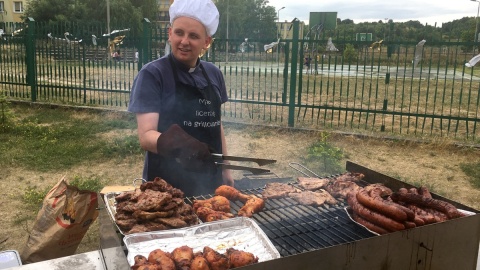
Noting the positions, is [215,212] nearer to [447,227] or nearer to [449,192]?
[447,227]

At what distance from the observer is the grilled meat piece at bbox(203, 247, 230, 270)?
5.97 feet

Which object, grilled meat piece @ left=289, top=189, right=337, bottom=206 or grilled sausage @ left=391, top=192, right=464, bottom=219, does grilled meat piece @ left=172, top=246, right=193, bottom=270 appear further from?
grilled sausage @ left=391, top=192, right=464, bottom=219

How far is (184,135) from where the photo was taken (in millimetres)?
2268

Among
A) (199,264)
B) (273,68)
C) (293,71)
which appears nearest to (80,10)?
(273,68)

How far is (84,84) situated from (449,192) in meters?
9.52

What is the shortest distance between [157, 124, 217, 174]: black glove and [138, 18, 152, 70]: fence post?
843cm

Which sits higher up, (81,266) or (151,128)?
(151,128)

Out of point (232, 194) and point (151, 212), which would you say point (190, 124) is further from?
point (151, 212)

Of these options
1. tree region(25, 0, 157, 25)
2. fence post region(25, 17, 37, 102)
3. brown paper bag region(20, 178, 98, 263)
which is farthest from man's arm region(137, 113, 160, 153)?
tree region(25, 0, 157, 25)

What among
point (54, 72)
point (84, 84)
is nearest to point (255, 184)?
point (84, 84)

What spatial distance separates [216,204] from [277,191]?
0.51 metres

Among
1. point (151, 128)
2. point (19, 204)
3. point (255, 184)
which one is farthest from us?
point (19, 204)

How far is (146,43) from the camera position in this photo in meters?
10.3

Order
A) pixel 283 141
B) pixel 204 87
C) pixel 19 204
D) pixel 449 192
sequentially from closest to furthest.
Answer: pixel 204 87, pixel 19 204, pixel 449 192, pixel 283 141
